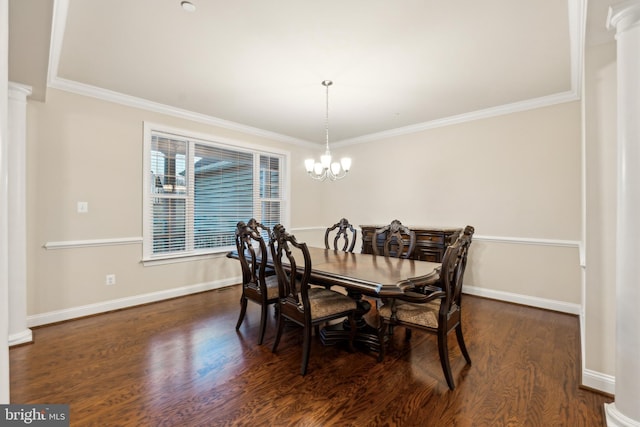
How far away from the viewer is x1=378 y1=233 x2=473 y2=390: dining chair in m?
1.99

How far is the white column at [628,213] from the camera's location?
1461mm

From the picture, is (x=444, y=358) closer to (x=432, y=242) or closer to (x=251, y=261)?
(x=251, y=261)

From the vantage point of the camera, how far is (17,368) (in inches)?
87.8

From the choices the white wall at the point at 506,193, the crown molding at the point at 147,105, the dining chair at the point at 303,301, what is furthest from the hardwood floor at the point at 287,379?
the crown molding at the point at 147,105

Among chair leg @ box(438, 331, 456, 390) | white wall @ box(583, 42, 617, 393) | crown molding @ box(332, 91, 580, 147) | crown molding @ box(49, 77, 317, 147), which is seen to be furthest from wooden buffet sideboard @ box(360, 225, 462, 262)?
crown molding @ box(49, 77, 317, 147)

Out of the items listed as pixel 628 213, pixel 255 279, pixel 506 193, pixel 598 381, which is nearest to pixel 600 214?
pixel 628 213

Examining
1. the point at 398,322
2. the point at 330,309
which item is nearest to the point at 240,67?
the point at 330,309

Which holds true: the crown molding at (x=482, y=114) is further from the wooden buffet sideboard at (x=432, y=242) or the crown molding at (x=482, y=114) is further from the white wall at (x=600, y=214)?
the white wall at (x=600, y=214)

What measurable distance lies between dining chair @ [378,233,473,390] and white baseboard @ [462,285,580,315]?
6.71ft

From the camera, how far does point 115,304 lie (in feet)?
11.5

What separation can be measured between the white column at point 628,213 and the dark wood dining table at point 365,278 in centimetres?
103

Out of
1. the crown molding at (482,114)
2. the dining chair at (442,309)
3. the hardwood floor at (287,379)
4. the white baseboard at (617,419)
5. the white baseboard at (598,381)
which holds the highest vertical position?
the crown molding at (482,114)

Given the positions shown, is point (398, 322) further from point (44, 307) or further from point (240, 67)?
point (44, 307)

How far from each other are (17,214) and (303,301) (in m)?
2.77
